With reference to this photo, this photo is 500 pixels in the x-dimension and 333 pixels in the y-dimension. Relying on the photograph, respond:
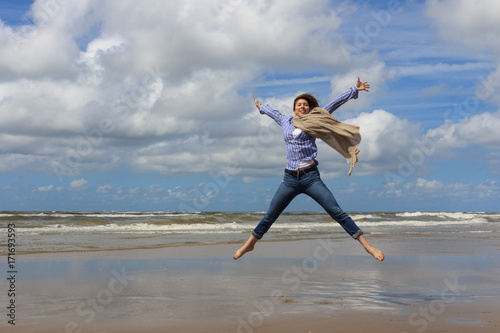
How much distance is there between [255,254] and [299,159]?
23.0ft

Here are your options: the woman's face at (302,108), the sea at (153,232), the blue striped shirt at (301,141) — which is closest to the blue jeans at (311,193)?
the blue striped shirt at (301,141)

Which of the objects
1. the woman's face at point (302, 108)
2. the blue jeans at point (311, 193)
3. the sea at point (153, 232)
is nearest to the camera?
the blue jeans at point (311, 193)

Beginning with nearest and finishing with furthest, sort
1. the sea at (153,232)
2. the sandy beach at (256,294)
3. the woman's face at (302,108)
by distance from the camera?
1. the sandy beach at (256,294)
2. the woman's face at (302,108)
3. the sea at (153,232)

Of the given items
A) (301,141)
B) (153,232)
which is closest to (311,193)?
(301,141)

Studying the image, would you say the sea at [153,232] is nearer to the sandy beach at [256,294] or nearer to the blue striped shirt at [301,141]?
the sandy beach at [256,294]

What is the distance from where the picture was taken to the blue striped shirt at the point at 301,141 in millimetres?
5863

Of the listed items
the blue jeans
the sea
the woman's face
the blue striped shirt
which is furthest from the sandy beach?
the sea

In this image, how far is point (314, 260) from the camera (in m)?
11.1

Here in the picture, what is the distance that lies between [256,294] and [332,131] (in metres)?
2.63

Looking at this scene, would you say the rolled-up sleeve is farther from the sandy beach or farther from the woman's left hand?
the sandy beach

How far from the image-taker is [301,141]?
19.2 ft

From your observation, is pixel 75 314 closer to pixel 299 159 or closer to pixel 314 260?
pixel 299 159

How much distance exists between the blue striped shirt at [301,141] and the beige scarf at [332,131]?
92 mm

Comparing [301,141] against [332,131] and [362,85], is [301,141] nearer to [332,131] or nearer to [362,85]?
[332,131]
